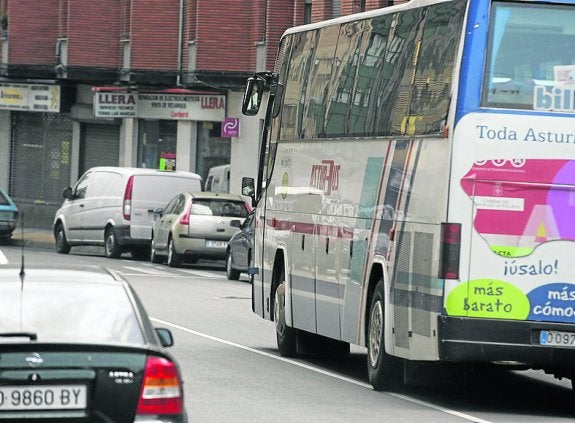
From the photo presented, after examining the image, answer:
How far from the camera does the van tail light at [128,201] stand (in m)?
37.9

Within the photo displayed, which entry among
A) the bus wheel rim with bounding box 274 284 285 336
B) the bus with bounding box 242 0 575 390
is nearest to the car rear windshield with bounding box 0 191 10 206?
the bus wheel rim with bounding box 274 284 285 336

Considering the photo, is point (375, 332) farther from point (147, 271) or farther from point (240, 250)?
point (147, 271)

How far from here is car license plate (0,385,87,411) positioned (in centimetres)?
775

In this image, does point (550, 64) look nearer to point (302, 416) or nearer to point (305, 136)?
point (302, 416)

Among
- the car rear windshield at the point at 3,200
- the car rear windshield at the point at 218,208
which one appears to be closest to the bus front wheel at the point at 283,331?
the car rear windshield at the point at 218,208

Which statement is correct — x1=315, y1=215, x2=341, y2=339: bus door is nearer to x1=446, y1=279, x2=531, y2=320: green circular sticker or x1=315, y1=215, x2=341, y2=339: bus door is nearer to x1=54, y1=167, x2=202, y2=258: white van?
x1=446, y1=279, x2=531, y2=320: green circular sticker

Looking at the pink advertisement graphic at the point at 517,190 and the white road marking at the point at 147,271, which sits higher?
the pink advertisement graphic at the point at 517,190

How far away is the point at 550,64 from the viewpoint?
1321cm

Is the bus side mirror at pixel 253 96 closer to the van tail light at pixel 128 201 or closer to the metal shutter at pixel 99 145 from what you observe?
the van tail light at pixel 128 201

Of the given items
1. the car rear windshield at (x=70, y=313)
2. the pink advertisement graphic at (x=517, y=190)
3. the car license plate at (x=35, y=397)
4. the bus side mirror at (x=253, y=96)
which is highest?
the bus side mirror at (x=253, y=96)

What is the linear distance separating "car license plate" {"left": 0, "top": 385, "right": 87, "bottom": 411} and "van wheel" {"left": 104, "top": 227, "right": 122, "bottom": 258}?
31095 mm

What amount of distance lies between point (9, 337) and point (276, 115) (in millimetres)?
11419

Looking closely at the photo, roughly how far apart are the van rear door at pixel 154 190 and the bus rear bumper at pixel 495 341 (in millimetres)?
25170

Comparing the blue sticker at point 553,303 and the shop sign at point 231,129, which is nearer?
the blue sticker at point 553,303
